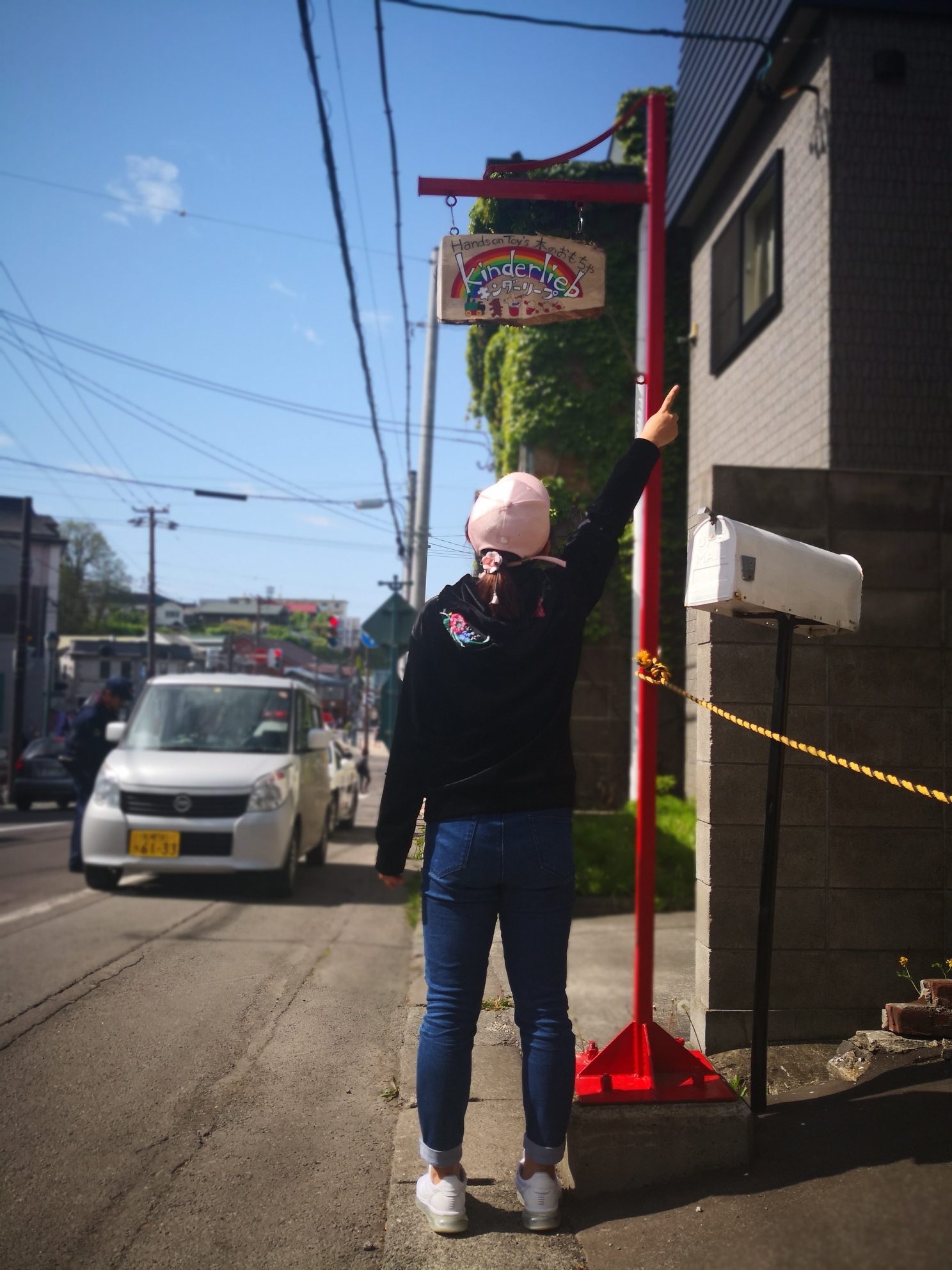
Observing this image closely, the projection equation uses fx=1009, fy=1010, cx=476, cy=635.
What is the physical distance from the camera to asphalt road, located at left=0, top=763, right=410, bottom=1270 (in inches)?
102

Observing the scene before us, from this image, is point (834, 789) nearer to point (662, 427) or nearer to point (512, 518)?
point (662, 427)

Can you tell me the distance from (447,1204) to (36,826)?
14400 millimetres

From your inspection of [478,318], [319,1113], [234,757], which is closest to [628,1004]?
[319,1113]

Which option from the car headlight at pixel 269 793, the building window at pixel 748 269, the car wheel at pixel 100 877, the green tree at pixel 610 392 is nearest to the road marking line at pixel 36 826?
the car wheel at pixel 100 877

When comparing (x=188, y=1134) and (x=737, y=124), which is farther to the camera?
(x=737, y=124)

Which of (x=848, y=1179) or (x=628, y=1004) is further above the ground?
(x=848, y=1179)

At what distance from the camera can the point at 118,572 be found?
229 feet

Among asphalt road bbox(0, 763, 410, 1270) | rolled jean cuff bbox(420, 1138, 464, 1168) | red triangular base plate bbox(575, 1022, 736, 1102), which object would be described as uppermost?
red triangular base plate bbox(575, 1022, 736, 1102)

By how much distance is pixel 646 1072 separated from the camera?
2.90 metres

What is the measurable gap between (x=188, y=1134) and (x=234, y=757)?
5517 millimetres

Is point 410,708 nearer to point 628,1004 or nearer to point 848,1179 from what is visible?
point 848,1179

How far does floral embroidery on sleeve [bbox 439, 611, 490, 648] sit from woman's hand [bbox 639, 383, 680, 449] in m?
0.78

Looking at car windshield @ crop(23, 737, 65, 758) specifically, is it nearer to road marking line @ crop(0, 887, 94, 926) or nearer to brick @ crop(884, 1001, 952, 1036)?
road marking line @ crop(0, 887, 94, 926)

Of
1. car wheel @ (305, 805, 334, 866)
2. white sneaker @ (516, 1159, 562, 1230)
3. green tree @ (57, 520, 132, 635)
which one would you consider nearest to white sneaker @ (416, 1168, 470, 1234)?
white sneaker @ (516, 1159, 562, 1230)
